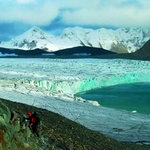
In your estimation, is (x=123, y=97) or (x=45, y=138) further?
(x=123, y=97)

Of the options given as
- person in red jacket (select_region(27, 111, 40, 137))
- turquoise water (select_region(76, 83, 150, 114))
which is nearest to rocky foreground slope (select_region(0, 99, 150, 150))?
person in red jacket (select_region(27, 111, 40, 137))

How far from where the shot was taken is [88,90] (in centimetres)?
2670

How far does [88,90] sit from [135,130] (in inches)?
625

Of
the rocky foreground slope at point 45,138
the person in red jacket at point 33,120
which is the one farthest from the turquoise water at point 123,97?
the person in red jacket at point 33,120

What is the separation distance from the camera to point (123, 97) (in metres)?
23.3

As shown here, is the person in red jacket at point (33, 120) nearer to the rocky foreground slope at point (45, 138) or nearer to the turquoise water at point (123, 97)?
the rocky foreground slope at point (45, 138)

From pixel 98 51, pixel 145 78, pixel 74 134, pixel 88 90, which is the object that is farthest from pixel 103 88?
pixel 98 51

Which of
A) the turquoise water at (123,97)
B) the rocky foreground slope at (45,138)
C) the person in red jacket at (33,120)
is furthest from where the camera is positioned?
the turquoise water at (123,97)

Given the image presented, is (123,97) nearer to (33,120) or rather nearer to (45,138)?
(45,138)

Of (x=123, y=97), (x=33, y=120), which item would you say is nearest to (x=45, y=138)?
(x=33, y=120)

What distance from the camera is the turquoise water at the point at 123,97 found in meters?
19.0

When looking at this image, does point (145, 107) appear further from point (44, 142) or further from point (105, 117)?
point (44, 142)

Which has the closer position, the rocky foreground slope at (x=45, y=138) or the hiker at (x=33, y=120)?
the rocky foreground slope at (x=45, y=138)

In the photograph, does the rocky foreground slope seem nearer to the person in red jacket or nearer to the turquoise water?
the person in red jacket
